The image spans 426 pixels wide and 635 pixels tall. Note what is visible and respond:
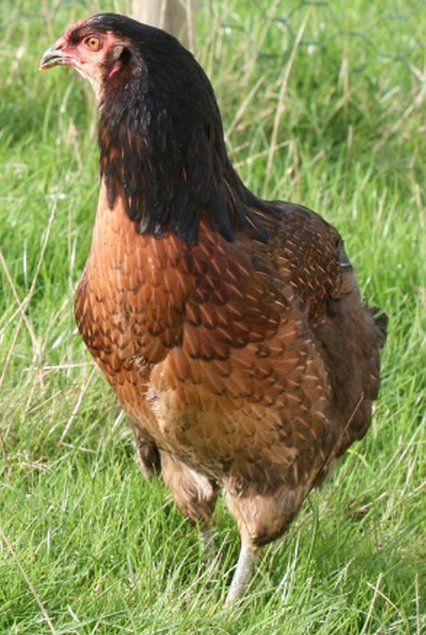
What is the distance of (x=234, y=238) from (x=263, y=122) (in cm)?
217

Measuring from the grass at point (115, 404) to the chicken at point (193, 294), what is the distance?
0.72 feet

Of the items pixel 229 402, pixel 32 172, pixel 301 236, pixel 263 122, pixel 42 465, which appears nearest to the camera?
pixel 229 402

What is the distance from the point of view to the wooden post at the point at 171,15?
4.66 meters

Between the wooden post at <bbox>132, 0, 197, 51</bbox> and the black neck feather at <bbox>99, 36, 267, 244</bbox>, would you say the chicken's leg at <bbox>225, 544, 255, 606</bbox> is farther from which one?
the wooden post at <bbox>132, 0, 197, 51</bbox>

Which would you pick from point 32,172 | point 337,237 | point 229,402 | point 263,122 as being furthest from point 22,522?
point 263,122

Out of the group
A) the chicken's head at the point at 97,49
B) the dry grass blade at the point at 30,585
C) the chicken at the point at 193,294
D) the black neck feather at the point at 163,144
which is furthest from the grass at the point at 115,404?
the chicken's head at the point at 97,49

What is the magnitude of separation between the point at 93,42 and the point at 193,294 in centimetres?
57

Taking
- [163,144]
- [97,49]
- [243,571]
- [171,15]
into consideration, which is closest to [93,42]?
[97,49]

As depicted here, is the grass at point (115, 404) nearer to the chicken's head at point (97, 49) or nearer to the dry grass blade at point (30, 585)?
the dry grass blade at point (30, 585)

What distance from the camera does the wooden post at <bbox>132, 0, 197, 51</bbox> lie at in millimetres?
4664

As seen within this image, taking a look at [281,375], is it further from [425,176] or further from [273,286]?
[425,176]

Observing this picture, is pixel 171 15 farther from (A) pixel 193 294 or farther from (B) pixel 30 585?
(B) pixel 30 585

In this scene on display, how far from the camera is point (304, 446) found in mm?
3322

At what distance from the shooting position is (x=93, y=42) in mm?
3125
